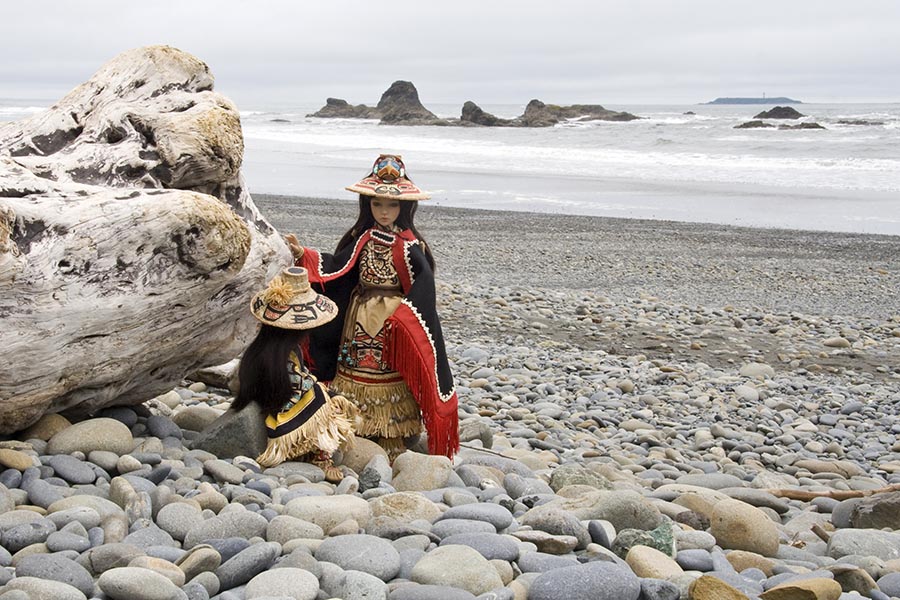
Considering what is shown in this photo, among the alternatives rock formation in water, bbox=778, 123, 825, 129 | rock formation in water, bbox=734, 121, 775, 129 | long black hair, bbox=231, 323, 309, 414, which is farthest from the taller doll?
rock formation in water, bbox=778, 123, 825, 129

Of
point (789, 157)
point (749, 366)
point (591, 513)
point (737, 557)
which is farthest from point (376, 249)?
point (789, 157)

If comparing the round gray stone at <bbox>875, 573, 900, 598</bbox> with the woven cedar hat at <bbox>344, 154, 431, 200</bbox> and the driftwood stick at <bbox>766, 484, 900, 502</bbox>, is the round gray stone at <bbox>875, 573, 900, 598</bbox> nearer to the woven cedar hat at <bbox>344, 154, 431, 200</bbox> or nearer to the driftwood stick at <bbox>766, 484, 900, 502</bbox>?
the driftwood stick at <bbox>766, 484, 900, 502</bbox>

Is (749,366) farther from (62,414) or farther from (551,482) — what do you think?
(62,414)

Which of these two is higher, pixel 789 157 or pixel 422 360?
pixel 789 157

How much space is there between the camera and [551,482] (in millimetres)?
5355

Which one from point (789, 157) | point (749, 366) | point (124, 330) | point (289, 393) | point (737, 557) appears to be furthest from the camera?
point (789, 157)

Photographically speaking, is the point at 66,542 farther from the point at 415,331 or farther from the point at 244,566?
the point at 415,331

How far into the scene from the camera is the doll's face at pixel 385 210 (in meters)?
5.73

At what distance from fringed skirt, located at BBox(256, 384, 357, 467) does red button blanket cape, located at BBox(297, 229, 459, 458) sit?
2.12 feet

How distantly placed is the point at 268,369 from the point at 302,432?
37cm

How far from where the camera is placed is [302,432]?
4.98 m

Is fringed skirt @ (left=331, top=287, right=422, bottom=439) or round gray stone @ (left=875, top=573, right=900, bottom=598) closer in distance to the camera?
round gray stone @ (left=875, top=573, right=900, bottom=598)

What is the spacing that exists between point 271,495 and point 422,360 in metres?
1.46

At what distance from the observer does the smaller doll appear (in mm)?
4957
